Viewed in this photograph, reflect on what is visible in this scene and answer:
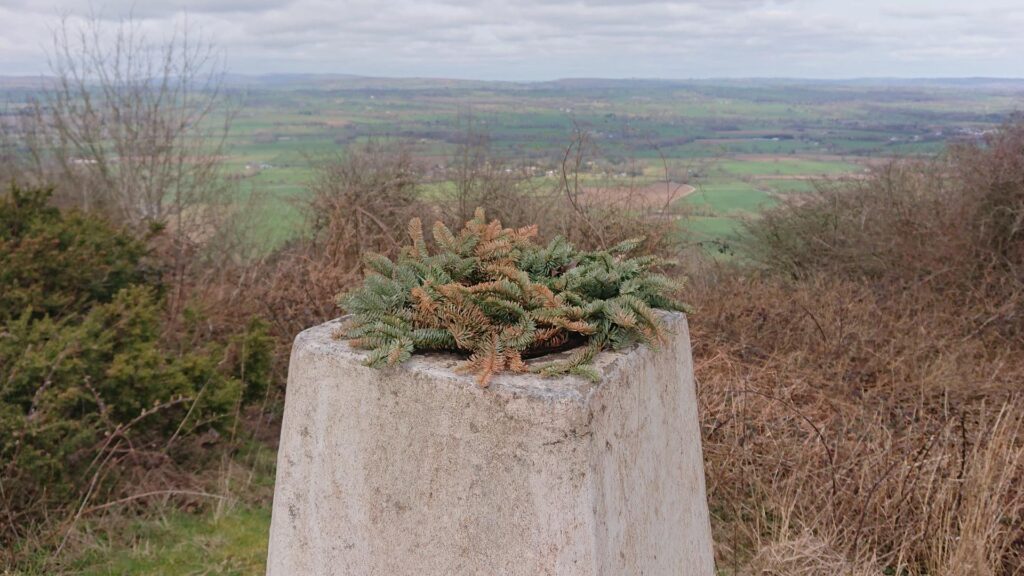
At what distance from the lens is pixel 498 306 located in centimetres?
206

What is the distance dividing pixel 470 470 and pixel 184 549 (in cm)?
320

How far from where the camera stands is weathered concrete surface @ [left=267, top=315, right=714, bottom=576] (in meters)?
1.77

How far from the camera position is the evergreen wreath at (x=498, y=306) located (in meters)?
1.95

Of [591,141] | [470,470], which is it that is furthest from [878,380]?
[470,470]

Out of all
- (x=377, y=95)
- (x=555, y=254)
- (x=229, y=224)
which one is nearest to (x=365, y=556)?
(x=555, y=254)

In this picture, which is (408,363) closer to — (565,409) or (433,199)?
(565,409)

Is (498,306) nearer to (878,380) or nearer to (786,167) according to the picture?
(878,380)

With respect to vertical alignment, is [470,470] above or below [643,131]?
below

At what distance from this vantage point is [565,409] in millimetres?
1737

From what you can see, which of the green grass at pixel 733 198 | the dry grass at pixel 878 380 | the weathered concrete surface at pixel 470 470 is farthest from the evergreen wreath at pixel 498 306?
the green grass at pixel 733 198

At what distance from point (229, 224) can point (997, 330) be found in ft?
32.0

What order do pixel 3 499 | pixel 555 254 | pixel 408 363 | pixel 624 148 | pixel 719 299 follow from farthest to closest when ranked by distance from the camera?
pixel 624 148, pixel 719 299, pixel 3 499, pixel 555 254, pixel 408 363

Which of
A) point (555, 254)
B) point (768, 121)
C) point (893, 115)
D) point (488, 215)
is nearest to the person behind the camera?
point (555, 254)

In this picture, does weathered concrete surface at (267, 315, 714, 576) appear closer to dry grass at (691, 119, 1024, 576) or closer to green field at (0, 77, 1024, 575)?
dry grass at (691, 119, 1024, 576)
